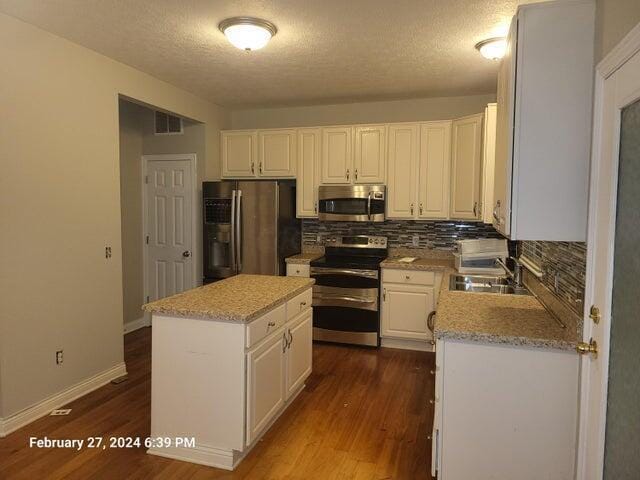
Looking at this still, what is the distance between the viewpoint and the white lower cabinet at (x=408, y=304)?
4.13 meters

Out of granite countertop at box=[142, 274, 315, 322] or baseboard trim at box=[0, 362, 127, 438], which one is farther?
baseboard trim at box=[0, 362, 127, 438]

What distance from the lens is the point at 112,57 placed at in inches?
132

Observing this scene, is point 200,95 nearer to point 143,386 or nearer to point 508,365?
point 143,386

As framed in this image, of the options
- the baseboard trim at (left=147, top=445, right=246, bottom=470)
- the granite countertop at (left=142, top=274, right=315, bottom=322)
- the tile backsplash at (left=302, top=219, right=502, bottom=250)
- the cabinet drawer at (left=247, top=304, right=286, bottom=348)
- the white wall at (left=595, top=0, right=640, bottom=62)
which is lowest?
the baseboard trim at (left=147, top=445, right=246, bottom=470)

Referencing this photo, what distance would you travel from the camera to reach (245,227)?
448 centimetres

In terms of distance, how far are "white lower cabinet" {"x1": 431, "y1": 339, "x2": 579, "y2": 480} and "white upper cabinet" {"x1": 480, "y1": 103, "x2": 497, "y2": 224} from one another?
5.91ft

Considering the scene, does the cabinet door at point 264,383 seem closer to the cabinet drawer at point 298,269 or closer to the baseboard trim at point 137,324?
the cabinet drawer at point 298,269

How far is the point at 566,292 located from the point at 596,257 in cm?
52

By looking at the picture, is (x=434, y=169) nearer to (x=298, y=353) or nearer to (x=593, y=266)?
(x=298, y=353)

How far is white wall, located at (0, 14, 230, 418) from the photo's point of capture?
2676 mm

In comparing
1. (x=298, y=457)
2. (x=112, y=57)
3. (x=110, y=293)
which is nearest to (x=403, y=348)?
(x=298, y=457)

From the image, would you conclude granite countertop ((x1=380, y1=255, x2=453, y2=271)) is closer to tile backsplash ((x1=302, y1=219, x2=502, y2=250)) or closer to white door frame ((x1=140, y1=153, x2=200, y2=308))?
tile backsplash ((x1=302, y1=219, x2=502, y2=250))

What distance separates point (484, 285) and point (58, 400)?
10.2 feet

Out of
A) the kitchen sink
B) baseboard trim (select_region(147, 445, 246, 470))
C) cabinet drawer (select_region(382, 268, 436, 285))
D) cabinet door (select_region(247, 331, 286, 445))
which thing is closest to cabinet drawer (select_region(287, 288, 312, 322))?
cabinet door (select_region(247, 331, 286, 445))
